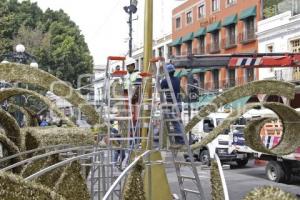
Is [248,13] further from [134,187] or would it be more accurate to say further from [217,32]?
[134,187]

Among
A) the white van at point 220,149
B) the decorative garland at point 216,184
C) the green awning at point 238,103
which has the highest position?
the green awning at point 238,103

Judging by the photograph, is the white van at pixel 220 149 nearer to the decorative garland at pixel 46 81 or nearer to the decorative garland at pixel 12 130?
the decorative garland at pixel 46 81

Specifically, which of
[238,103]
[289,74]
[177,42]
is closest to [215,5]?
[177,42]

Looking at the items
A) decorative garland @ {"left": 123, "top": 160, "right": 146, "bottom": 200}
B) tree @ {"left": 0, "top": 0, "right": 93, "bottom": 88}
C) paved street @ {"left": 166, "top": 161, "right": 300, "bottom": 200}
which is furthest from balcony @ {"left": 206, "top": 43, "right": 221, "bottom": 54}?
decorative garland @ {"left": 123, "top": 160, "right": 146, "bottom": 200}

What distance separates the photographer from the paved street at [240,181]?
38.6ft

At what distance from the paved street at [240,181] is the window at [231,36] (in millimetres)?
18906

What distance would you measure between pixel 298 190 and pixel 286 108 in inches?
293

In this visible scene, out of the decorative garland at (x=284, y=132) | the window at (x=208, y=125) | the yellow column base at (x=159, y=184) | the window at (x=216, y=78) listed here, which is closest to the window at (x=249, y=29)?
the window at (x=216, y=78)

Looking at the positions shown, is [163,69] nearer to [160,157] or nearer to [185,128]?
[185,128]

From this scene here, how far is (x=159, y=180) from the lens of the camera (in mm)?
7426

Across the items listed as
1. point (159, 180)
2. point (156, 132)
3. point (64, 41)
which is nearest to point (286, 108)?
point (156, 132)

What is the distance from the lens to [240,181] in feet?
46.4

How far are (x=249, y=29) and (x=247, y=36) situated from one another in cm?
46

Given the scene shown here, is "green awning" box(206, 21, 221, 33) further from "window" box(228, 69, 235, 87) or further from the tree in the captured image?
the tree
